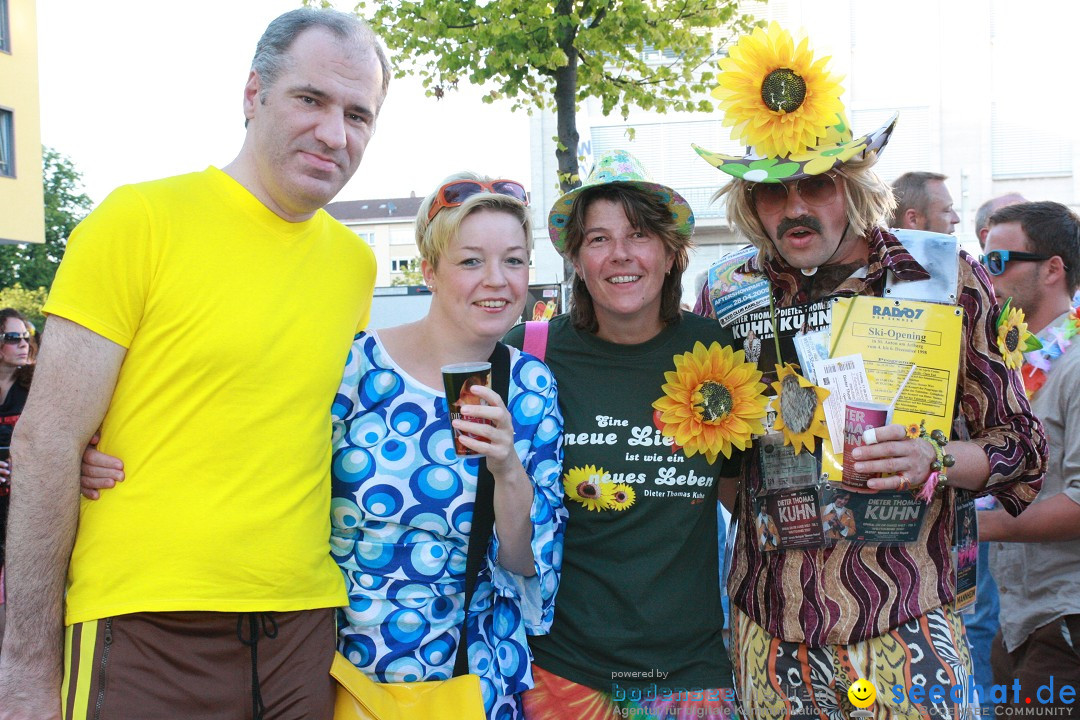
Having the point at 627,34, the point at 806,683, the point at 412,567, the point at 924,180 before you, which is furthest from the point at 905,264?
the point at 627,34

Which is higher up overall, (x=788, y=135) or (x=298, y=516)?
(x=788, y=135)

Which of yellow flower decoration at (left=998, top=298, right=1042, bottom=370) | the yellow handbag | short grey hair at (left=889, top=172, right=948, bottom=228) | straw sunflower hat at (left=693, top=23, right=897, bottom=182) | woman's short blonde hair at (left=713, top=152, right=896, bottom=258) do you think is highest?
short grey hair at (left=889, top=172, right=948, bottom=228)

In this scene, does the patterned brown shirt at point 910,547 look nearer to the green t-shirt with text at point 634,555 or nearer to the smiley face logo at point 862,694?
the smiley face logo at point 862,694

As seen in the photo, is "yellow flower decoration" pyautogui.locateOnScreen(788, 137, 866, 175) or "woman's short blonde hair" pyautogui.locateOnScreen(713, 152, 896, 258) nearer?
"yellow flower decoration" pyautogui.locateOnScreen(788, 137, 866, 175)

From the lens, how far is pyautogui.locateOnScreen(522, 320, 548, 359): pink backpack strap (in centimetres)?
294

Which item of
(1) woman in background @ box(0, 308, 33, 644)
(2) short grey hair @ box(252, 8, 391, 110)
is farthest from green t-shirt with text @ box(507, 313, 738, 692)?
(1) woman in background @ box(0, 308, 33, 644)

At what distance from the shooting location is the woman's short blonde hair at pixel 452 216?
2607 millimetres

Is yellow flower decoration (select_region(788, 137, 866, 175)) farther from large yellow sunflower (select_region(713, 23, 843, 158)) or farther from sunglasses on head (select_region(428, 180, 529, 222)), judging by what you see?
sunglasses on head (select_region(428, 180, 529, 222))

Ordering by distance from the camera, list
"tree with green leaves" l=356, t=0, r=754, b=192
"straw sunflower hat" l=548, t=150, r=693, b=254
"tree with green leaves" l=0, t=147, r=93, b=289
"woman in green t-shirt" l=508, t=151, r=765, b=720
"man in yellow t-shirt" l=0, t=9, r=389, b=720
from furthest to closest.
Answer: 1. "tree with green leaves" l=0, t=147, r=93, b=289
2. "tree with green leaves" l=356, t=0, r=754, b=192
3. "straw sunflower hat" l=548, t=150, r=693, b=254
4. "woman in green t-shirt" l=508, t=151, r=765, b=720
5. "man in yellow t-shirt" l=0, t=9, r=389, b=720

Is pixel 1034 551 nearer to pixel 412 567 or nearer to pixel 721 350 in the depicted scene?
pixel 721 350

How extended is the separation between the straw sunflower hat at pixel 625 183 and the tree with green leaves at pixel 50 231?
4438cm

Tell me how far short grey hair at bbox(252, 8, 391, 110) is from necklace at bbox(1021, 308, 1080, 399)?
10.3ft

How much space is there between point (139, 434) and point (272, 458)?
336 millimetres

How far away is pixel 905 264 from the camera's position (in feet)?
8.46
